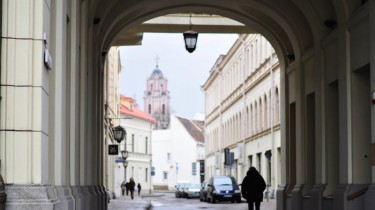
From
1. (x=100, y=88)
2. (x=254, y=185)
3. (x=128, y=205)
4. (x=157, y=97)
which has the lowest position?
(x=128, y=205)

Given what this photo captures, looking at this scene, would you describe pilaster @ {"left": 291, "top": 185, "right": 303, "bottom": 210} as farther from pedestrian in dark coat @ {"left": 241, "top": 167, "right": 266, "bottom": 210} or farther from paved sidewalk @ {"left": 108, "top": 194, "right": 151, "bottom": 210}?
paved sidewalk @ {"left": 108, "top": 194, "right": 151, "bottom": 210}

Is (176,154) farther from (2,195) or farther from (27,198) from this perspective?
(2,195)

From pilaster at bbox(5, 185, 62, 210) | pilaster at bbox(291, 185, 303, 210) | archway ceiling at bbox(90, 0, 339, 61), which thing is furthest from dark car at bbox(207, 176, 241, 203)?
pilaster at bbox(5, 185, 62, 210)

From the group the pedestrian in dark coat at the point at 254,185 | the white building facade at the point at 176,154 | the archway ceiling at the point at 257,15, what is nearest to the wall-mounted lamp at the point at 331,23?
the archway ceiling at the point at 257,15

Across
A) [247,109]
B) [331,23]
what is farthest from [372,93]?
[247,109]

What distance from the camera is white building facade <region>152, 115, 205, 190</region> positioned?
336 feet

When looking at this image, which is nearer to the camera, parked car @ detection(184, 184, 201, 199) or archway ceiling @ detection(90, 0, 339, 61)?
archway ceiling @ detection(90, 0, 339, 61)

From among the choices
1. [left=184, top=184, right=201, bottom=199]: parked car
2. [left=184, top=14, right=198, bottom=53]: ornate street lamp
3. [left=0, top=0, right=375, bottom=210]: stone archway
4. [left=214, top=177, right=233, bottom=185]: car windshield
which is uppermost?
[left=184, top=14, right=198, bottom=53]: ornate street lamp

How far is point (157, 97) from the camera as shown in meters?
156

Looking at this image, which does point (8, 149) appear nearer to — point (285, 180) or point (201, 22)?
point (285, 180)

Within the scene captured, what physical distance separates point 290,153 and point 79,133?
29.0ft

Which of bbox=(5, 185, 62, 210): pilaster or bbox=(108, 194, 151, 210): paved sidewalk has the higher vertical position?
bbox=(5, 185, 62, 210): pilaster

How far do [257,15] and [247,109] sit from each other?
107ft

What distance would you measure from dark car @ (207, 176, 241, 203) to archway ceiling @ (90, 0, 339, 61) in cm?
1899
